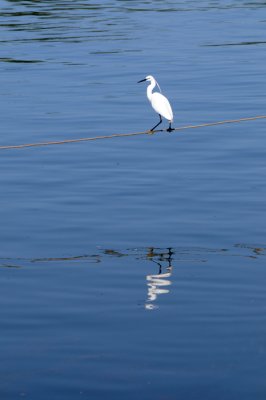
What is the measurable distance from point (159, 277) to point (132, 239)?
1.96 meters

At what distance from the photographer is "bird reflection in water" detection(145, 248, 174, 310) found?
1515 centimetres

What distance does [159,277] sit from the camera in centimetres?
1609

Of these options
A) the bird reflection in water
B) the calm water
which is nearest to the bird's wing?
the calm water

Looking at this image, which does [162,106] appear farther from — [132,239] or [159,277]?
[159,277]

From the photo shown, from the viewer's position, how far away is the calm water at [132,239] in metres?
12.7

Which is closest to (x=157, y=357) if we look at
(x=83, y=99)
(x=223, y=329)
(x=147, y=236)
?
(x=223, y=329)

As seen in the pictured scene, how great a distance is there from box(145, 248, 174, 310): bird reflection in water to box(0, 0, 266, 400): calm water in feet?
0.13

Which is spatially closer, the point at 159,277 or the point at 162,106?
the point at 159,277

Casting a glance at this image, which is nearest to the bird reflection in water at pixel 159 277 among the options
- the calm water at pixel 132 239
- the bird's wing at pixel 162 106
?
the calm water at pixel 132 239

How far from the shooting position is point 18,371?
12.7 meters

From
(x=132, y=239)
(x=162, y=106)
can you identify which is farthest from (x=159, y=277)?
(x=162, y=106)

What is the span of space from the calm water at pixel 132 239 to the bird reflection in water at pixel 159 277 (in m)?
0.04

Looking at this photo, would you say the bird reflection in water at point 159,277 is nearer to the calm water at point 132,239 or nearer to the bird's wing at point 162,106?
the calm water at point 132,239

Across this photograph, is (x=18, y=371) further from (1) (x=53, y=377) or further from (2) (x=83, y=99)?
(2) (x=83, y=99)
